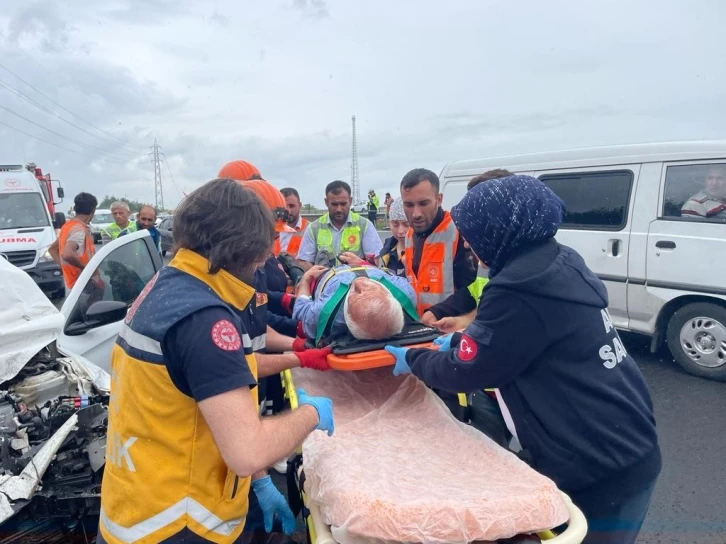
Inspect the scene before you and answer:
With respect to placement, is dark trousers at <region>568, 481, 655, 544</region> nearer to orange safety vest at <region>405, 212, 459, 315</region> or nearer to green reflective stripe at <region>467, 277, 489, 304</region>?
green reflective stripe at <region>467, 277, 489, 304</region>

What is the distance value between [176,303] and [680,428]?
409 centimetres

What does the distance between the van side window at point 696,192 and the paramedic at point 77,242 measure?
5.56 metres

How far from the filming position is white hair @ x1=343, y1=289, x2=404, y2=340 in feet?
9.14

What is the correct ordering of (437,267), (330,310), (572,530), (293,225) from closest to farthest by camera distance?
(572,530), (330,310), (437,267), (293,225)

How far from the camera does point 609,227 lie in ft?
17.7

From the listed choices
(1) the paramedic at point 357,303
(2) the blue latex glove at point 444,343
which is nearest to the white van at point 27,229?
(1) the paramedic at point 357,303

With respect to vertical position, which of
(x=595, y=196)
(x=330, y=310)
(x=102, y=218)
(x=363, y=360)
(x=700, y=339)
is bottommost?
(x=700, y=339)

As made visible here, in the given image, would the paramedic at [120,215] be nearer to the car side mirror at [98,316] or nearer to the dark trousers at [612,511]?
the car side mirror at [98,316]

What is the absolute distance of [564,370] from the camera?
159 cm

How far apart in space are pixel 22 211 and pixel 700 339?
458 inches

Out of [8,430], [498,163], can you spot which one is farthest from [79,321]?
[498,163]

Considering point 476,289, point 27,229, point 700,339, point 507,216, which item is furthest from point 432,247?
point 27,229

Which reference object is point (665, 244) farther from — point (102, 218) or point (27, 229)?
point (102, 218)

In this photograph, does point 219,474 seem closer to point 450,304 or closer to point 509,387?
point 509,387
